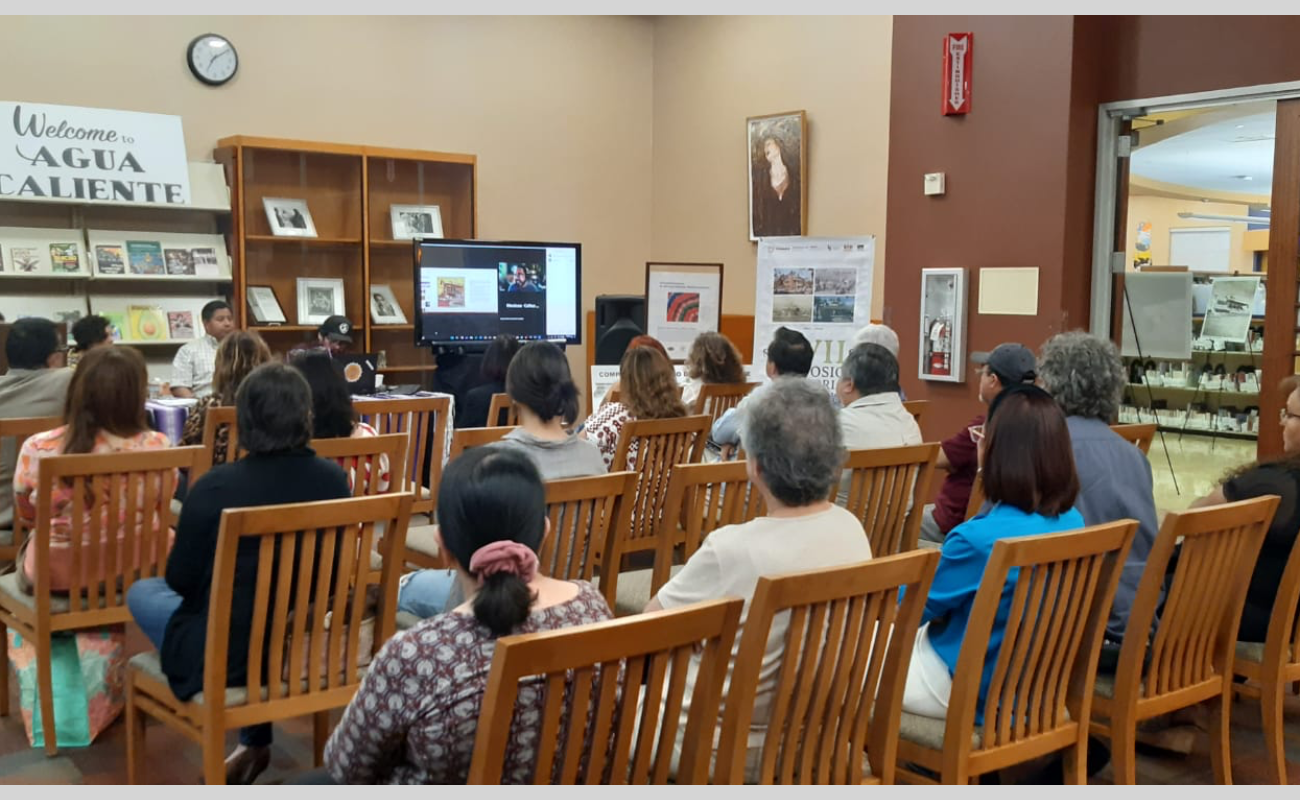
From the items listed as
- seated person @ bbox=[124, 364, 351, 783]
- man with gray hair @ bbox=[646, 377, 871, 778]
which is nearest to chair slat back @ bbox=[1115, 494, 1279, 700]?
man with gray hair @ bbox=[646, 377, 871, 778]

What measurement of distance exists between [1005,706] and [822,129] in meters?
6.01

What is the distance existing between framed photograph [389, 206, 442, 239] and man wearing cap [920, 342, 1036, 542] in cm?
464

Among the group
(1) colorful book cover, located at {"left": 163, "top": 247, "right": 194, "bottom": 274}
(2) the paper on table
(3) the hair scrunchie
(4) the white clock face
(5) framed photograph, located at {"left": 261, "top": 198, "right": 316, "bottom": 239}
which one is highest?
(4) the white clock face

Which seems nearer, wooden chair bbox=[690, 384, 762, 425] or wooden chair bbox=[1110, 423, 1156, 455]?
wooden chair bbox=[1110, 423, 1156, 455]

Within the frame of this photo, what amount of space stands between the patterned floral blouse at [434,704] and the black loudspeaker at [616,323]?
19.5 feet

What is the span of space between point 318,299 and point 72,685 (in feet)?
14.6

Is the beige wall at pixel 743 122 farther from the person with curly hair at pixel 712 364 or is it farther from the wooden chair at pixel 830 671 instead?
the wooden chair at pixel 830 671

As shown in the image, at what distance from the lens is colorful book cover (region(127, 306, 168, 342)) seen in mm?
6613

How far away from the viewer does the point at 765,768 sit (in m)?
1.80

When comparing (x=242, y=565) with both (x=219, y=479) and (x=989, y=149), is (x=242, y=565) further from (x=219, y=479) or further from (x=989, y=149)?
(x=989, y=149)

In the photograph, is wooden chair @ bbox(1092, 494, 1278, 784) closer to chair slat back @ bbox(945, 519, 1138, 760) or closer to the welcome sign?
chair slat back @ bbox(945, 519, 1138, 760)

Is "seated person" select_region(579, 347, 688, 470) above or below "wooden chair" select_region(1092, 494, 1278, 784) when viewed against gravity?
above

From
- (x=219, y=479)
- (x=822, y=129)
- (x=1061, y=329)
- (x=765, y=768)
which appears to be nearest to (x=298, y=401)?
(x=219, y=479)

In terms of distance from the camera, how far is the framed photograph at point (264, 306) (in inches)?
273
